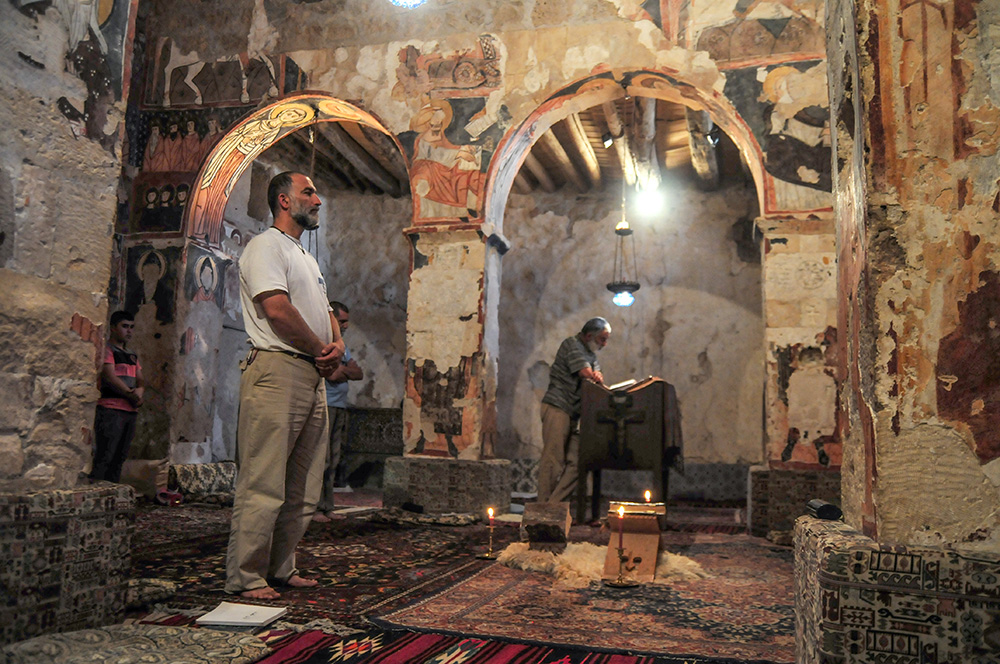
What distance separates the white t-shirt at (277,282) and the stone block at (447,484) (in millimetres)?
3470

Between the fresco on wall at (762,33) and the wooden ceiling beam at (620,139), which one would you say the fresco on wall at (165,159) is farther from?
the fresco on wall at (762,33)

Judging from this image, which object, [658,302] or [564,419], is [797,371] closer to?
[564,419]

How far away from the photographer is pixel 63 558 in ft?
7.59

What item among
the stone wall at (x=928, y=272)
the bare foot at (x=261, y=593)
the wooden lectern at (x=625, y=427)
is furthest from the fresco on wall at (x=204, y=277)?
the stone wall at (x=928, y=272)

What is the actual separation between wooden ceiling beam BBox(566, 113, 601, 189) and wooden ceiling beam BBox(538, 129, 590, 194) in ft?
0.45

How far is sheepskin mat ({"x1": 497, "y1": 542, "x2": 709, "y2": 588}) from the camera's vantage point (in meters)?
3.92

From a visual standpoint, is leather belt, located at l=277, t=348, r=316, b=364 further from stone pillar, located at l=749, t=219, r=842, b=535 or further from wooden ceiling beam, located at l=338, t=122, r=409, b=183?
wooden ceiling beam, located at l=338, t=122, r=409, b=183

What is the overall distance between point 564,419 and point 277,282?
3.96m

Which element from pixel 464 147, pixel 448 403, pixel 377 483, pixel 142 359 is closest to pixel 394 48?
pixel 464 147

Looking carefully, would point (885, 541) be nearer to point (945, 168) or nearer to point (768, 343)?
point (945, 168)

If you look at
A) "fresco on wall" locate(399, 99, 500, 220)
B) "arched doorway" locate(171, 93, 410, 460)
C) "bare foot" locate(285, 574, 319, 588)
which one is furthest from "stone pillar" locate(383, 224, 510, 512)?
"bare foot" locate(285, 574, 319, 588)

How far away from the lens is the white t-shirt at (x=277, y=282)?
3.30 meters

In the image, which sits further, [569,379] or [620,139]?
[620,139]

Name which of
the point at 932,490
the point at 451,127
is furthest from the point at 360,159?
the point at 932,490
